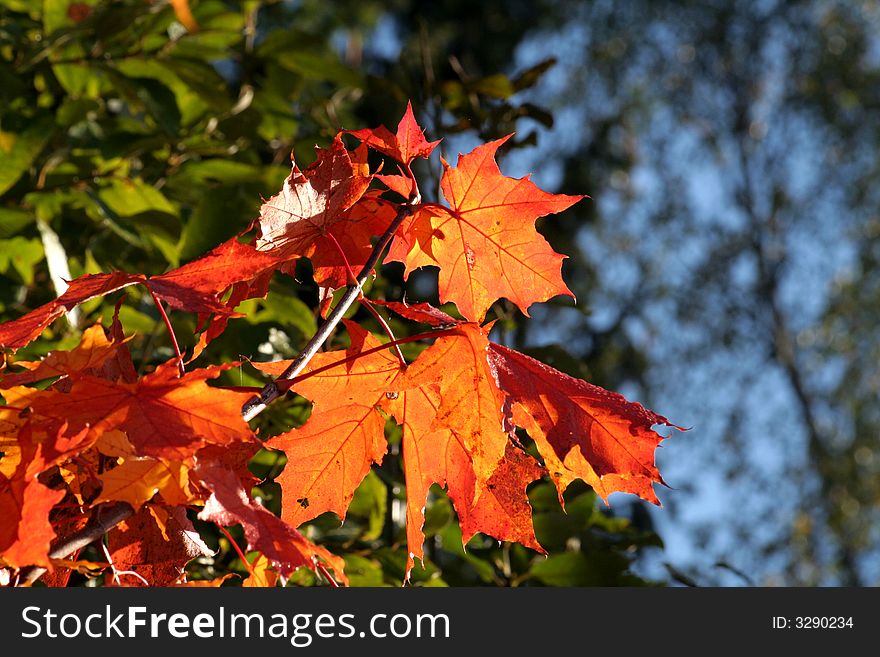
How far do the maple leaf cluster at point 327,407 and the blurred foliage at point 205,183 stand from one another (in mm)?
187

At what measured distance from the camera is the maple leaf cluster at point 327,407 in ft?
1.51

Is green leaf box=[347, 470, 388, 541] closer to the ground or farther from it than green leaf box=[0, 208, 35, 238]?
closer to the ground

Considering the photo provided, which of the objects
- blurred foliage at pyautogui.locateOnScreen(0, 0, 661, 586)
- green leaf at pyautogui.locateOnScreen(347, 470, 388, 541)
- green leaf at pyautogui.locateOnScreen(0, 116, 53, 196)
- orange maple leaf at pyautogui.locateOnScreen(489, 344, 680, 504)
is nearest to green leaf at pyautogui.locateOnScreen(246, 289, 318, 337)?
blurred foliage at pyautogui.locateOnScreen(0, 0, 661, 586)

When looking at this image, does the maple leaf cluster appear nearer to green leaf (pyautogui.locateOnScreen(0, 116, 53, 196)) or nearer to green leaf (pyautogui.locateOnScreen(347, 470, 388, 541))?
green leaf (pyautogui.locateOnScreen(347, 470, 388, 541))

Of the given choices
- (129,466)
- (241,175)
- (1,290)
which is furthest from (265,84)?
(129,466)

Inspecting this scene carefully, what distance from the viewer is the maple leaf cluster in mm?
460

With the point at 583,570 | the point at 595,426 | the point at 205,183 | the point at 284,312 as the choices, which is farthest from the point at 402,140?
the point at 205,183

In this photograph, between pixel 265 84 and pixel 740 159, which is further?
pixel 740 159

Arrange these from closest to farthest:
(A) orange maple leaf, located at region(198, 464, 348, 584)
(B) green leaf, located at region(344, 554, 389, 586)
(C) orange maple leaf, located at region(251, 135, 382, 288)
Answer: (A) orange maple leaf, located at region(198, 464, 348, 584) → (C) orange maple leaf, located at region(251, 135, 382, 288) → (B) green leaf, located at region(344, 554, 389, 586)

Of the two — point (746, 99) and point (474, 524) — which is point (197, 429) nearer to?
point (474, 524)

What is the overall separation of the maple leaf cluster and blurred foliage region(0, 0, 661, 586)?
19 cm

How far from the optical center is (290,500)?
616mm

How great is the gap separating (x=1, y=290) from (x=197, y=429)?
2.03ft

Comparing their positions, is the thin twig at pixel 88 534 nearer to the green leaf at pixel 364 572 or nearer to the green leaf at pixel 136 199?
the green leaf at pixel 364 572
